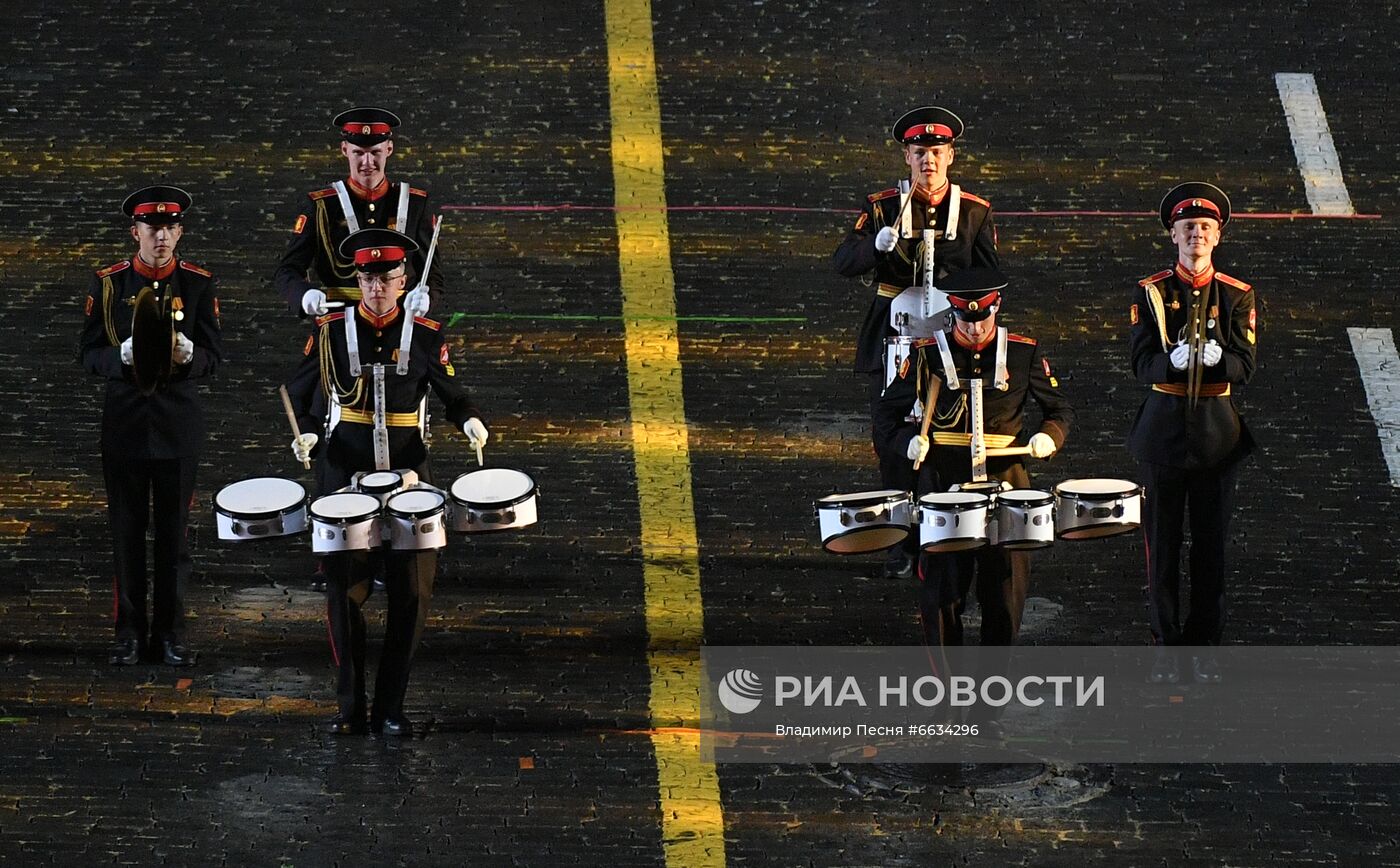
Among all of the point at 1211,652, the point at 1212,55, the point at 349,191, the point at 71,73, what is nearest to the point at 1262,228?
the point at 1212,55

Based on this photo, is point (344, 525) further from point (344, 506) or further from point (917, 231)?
point (917, 231)

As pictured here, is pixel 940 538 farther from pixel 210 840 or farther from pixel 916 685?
pixel 210 840

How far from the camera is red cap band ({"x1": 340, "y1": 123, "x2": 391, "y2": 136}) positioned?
1602cm

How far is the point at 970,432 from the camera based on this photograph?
14.6 metres

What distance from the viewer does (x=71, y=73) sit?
2280 cm

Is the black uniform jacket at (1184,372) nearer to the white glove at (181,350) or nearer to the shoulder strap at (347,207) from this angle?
the shoulder strap at (347,207)

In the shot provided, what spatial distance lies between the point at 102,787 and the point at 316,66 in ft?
32.9

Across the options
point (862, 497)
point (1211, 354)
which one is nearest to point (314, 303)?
point (862, 497)

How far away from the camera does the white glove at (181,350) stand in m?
15.0

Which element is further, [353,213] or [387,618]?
[353,213]

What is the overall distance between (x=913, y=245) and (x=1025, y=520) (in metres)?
2.69

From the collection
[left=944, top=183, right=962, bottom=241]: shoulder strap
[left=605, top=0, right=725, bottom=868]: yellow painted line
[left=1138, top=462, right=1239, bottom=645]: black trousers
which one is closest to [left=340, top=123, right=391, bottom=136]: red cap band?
[left=605, top=0, right=725, bottom=868]: yellow painted line

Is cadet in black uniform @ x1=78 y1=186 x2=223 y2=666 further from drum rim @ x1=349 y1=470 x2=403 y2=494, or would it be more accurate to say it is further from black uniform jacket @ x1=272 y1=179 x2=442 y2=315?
drum rim @ x1=349 y1=470 x2=403 y2=494

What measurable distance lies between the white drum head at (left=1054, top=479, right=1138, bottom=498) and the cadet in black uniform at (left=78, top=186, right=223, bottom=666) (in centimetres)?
434
